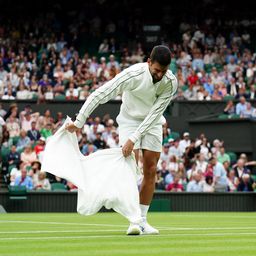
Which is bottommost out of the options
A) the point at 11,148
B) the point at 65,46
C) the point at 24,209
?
the point at 24,209

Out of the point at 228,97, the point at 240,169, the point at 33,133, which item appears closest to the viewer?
the point at 240,169

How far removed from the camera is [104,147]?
982 inches

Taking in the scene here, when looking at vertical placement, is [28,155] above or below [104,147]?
below

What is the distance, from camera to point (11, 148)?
24.1 metres

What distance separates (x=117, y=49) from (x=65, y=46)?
84.9 inches

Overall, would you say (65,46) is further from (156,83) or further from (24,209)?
(156,83)

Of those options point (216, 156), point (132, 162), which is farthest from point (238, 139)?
point (132, 162)

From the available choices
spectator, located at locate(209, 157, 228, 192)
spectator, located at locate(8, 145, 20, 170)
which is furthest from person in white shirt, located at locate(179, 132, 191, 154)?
spectator, located at locate(8, 145, 20, 170)

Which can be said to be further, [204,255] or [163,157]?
[163,157]

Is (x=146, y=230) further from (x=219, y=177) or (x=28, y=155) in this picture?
(x=219, y=177)

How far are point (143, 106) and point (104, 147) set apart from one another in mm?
14810

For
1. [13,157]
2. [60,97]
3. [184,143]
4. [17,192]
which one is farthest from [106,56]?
[17,192]

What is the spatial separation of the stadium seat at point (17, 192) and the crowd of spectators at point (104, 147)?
54 cm

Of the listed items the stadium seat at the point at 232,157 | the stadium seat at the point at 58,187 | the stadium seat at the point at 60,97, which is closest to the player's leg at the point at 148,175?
the stadium seat at the point at 58,187
